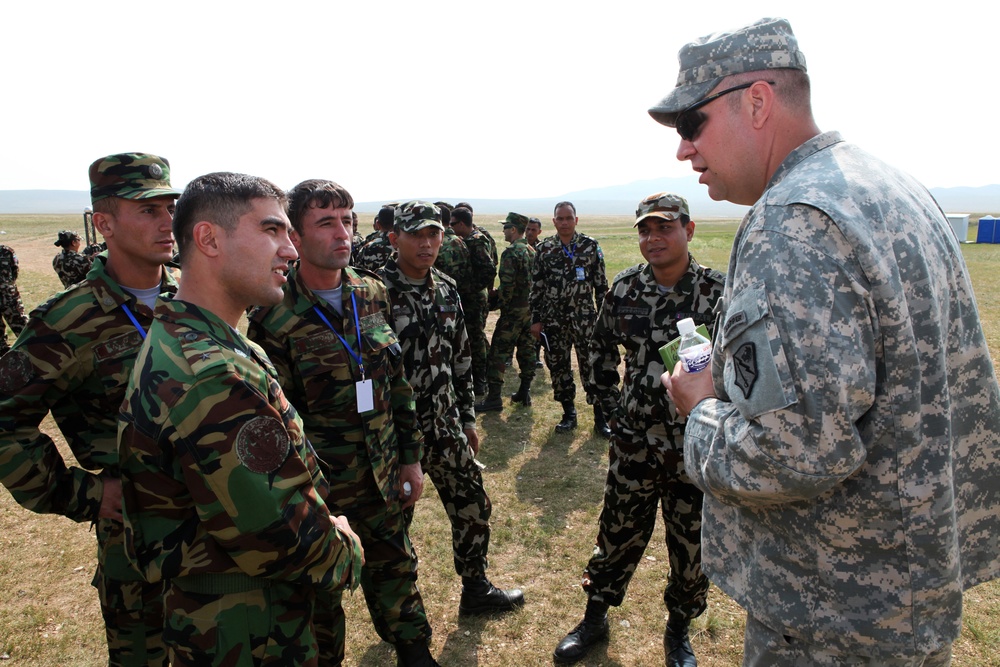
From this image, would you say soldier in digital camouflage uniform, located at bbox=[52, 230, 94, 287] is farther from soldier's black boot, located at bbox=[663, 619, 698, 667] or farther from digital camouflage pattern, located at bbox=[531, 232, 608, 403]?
soldier's black boot, located at bbox=[663, 619, 698, 667]

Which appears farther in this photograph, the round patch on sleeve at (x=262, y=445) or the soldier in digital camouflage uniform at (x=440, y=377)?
the soldier in digital camouflage uniform at (x=440, y=377)

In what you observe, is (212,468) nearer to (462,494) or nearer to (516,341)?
(462,494)

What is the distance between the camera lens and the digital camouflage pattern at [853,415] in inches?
55.8

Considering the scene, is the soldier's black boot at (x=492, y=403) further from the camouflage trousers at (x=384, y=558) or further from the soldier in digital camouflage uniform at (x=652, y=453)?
the camouflage trousers at (x=384, y=558)

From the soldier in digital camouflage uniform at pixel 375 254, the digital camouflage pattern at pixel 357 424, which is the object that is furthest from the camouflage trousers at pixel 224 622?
the soldier in digital camouflage uniform at pixel 375 254

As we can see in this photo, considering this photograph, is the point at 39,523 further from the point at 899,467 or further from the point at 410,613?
the point at 899,467

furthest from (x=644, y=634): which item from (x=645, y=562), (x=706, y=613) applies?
(x=645, y=562)

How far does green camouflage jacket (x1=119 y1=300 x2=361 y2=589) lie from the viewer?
1750 mm

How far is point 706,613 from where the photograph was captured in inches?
157

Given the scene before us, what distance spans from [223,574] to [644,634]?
280 centimetres

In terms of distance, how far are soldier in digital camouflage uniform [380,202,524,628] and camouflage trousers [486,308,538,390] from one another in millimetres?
4501

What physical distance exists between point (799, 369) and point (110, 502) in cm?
273

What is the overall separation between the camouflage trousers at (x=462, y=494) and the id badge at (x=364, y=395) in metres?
0.77

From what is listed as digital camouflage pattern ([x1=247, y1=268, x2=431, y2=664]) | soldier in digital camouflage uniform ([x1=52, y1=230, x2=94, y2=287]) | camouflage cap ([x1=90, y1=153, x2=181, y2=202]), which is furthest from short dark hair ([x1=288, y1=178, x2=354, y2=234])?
soldier in digital camouflage uniform ([x1=52, y1=230, x2=94, y2=287])
